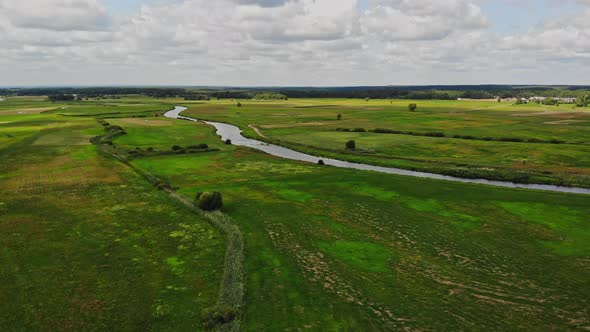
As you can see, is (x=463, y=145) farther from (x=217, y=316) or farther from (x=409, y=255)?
(x=217, y=316)

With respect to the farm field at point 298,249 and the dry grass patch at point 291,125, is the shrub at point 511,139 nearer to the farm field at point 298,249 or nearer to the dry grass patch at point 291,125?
the farm field at point 298,249

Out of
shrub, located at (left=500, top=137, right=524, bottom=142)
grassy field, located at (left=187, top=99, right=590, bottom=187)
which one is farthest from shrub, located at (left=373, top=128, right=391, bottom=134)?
shrub, located at (left=500, top=137, right=524, bottom=142)

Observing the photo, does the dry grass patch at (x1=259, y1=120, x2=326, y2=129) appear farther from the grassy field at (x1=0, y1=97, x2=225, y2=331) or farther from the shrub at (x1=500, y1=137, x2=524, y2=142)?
the grassy field at (x1=0, y1=97, x2=225, y2=331)

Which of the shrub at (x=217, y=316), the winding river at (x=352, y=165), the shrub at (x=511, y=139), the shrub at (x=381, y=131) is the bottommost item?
the shrub at (x=217, y=316)

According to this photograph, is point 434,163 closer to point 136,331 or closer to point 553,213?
point 553,213

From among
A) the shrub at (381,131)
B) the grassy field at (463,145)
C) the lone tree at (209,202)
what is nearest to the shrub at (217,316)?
the lone tree at (209,202)

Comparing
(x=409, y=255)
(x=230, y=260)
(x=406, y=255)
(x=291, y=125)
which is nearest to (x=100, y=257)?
(x=230, y=260)
